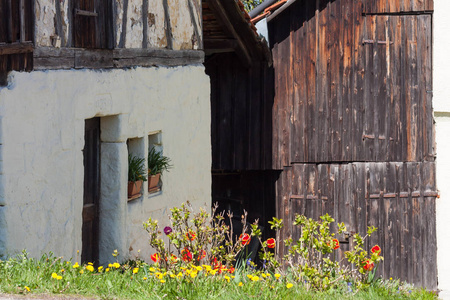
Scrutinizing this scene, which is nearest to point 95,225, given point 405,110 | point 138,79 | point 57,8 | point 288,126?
point 138,79

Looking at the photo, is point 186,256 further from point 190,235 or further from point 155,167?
point 155,167

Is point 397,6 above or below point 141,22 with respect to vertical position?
above

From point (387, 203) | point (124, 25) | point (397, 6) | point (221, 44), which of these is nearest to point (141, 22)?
point (124, 25)

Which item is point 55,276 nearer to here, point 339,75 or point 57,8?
point 57,8

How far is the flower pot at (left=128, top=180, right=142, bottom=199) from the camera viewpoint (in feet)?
26.6

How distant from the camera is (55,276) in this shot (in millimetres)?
5391

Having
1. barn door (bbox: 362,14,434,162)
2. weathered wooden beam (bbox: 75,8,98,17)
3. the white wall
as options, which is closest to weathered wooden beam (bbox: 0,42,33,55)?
weathered wooden beam (bbox: 75,8,98,17)

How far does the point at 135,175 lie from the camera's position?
8258 mm

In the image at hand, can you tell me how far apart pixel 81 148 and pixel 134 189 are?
1178 millimetres

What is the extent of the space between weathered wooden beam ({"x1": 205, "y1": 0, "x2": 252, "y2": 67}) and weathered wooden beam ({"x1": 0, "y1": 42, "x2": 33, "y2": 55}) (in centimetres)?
386

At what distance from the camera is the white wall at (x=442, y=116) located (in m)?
11.4

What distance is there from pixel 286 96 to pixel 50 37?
533cm

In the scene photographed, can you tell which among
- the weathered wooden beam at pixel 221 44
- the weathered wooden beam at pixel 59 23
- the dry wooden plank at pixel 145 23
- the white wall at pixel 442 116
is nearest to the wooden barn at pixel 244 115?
the weathered wooden beam at pixel 221 44

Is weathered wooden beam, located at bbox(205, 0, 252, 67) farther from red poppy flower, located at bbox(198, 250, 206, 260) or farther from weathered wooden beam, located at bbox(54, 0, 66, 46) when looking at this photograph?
red poppy flower, located at bbox(198, 250, 206, 260)
